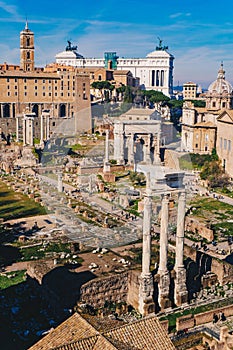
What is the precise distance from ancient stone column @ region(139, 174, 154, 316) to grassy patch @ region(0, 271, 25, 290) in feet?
16.7

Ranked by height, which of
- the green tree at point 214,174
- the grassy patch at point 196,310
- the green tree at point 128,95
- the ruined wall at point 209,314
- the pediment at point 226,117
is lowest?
the grassy patch at point 196,310

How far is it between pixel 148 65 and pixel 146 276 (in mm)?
80684

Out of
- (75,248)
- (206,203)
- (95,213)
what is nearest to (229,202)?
(206,203)

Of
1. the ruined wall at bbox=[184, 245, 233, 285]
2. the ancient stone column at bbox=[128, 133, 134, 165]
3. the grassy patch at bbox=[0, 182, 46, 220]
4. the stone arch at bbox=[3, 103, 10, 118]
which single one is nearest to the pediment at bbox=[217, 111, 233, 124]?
the ancient stone column at bbox=[128, 133, 134, 165]

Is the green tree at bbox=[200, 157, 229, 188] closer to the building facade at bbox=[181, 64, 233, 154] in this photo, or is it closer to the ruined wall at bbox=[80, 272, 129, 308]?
the building facade at bbox=[181, 64, 233, 154]

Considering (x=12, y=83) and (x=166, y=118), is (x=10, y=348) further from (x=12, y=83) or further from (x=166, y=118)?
(x=166, y=118)

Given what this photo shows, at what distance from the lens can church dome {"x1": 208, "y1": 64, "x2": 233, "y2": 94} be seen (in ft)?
170

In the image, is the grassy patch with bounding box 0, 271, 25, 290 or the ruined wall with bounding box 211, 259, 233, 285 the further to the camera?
the ruined wall with bounding box 211, 259, 233, 285

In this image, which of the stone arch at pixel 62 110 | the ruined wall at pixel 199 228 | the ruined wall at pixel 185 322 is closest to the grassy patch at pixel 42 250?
the ruined wall at pixel 199 228

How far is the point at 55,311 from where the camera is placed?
1656cm

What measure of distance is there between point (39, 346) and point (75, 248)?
11.8m

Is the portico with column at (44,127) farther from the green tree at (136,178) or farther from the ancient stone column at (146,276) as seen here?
the ancient stone column at (146,276)

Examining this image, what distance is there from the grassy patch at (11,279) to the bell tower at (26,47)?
42.8m

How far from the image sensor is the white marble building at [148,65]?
93375 mm
